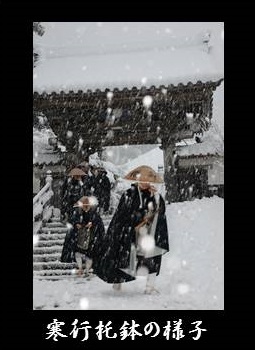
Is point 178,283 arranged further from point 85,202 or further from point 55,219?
point 55,219

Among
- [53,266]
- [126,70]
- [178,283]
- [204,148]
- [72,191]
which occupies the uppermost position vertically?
[126,70]

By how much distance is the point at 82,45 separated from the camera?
12.4 m

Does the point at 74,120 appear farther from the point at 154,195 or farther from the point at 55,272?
the point at 154,195

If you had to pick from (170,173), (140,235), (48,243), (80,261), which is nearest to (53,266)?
(80,261)

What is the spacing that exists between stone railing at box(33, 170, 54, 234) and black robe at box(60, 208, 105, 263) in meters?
1.94

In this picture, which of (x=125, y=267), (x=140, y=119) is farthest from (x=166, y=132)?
(x=125, y=267)

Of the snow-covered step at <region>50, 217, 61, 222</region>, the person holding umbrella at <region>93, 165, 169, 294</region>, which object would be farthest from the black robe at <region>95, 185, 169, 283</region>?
the snow-covered step at <region>50, 217, 61, 222</region>

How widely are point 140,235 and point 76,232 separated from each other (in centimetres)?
212

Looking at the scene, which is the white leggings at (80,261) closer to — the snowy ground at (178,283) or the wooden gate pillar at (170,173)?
the snowy ground at (178,283)

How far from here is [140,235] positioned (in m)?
6.65

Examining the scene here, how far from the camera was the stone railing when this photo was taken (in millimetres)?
10453

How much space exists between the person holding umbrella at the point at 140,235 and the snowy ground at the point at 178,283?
319mm

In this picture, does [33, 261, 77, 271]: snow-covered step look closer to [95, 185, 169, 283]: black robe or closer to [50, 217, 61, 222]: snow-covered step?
[50, 217, 61, 222]: snow-covered step

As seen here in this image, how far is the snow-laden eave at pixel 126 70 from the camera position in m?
9.75
